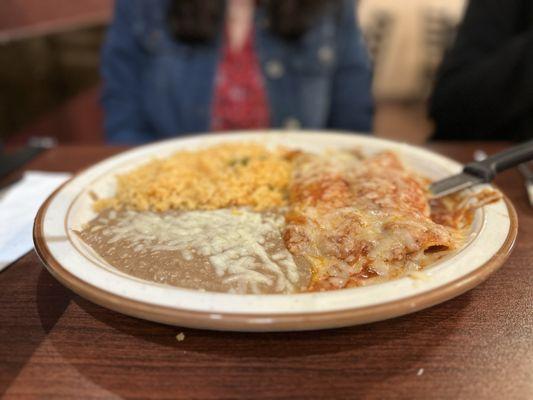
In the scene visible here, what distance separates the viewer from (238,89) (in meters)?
1.94

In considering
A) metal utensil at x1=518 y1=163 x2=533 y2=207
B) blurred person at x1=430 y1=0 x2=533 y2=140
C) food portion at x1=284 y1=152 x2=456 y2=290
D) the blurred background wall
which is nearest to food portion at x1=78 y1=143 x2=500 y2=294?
food portion at x1=284 y1=152 x2=456 y2=290

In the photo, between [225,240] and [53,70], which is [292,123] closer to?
[225,240]

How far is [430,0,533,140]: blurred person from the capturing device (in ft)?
5.08

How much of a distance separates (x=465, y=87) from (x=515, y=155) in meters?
0.90

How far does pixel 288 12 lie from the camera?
5.99 feet

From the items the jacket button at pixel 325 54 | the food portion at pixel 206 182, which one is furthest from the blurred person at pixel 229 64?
the food portion at pixel 206 182

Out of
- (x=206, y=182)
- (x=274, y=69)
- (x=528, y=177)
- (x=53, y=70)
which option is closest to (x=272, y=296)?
(x=206, y=182)

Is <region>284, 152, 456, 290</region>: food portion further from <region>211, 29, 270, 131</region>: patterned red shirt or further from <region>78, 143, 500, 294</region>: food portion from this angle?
<region>211, 29, 270, 131</region>: patterned red shirt

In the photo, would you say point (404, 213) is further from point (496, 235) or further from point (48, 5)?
point (48, 5)

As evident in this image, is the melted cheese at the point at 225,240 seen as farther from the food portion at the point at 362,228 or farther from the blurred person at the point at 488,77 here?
the blurred person at the point at 488,77

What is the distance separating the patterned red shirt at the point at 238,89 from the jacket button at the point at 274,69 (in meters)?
0.04

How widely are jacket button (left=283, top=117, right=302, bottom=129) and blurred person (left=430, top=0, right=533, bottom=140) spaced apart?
0.57 meters

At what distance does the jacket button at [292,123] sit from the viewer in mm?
1951

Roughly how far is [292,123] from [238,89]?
28cm
